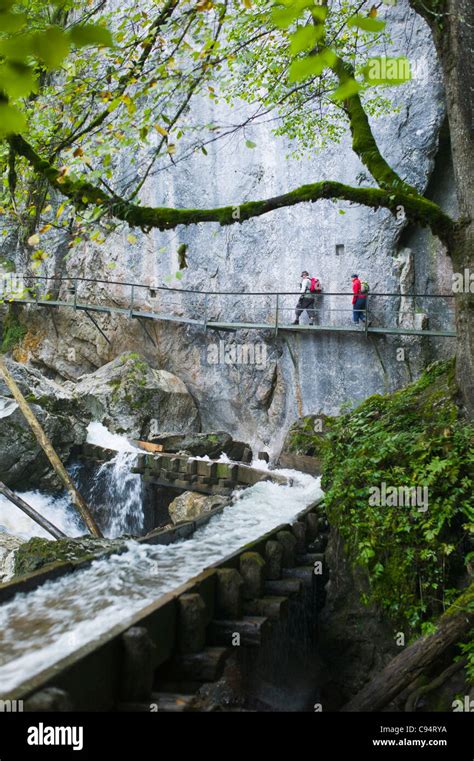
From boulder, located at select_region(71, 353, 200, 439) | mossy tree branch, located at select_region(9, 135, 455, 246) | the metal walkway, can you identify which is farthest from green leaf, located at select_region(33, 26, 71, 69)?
boulder, located at select_region(71, 353, 200, 439)

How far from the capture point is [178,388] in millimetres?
20750

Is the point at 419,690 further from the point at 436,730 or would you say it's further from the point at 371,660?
the point at 371,660

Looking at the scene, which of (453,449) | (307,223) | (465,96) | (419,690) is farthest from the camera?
(307,223)

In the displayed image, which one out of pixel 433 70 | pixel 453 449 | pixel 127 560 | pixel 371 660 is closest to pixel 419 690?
pixel 371 660

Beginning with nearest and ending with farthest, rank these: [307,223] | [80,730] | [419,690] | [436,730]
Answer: [80,730] → [436,730] → [419,690] → [307,223]

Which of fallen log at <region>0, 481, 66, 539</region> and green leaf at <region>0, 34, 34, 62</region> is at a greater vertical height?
green leaf at <region>0, 34, 34, 62</region>

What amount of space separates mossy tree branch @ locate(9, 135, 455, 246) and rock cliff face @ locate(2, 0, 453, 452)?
36.7 feet

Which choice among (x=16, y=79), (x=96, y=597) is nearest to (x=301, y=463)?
(x=96, y=597)

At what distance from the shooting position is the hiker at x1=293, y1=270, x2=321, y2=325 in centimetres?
1861

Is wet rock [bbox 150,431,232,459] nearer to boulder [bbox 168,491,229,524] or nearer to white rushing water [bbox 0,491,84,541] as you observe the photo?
boulder [bbox 168,491,229,524]

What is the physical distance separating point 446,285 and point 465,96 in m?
11.6

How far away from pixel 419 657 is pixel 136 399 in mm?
15379

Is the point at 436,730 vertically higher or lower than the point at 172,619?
lower

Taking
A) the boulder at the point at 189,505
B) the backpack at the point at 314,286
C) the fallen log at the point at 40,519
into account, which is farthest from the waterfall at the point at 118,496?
the backpack at the point at 314,286
